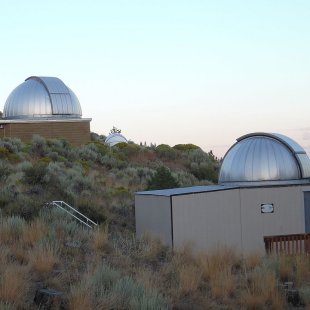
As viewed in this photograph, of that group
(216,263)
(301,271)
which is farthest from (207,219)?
(301,271)

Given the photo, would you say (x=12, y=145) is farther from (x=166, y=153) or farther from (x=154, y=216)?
(x=154, y=216)

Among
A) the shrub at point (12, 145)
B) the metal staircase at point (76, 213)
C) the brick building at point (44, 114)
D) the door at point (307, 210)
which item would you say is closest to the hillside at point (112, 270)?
the metal staircase at point (76, 213)

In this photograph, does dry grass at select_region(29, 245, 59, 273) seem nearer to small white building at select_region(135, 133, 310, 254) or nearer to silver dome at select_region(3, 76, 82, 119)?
small white building at select_region(135, 133, 310, 254)

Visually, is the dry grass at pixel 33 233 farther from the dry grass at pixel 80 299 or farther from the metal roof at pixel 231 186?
the metal roof at pixel 231 186

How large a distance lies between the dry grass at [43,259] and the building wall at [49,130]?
28.7 metres

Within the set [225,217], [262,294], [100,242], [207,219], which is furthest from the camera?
[225,217]

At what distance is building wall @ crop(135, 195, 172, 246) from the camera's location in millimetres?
16266

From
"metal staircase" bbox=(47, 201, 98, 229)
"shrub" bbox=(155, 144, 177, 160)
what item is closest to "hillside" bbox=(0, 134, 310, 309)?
"metal staircase" bbox=(47, 201, 98, 229)

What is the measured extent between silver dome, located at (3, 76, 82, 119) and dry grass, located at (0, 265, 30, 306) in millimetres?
30829

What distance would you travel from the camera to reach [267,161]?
17.9 metres

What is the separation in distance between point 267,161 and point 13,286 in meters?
11.3

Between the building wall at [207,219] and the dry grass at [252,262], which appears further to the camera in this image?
the building wall at [207,219]

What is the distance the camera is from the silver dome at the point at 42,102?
1528 inches

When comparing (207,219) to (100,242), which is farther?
(207,219)
